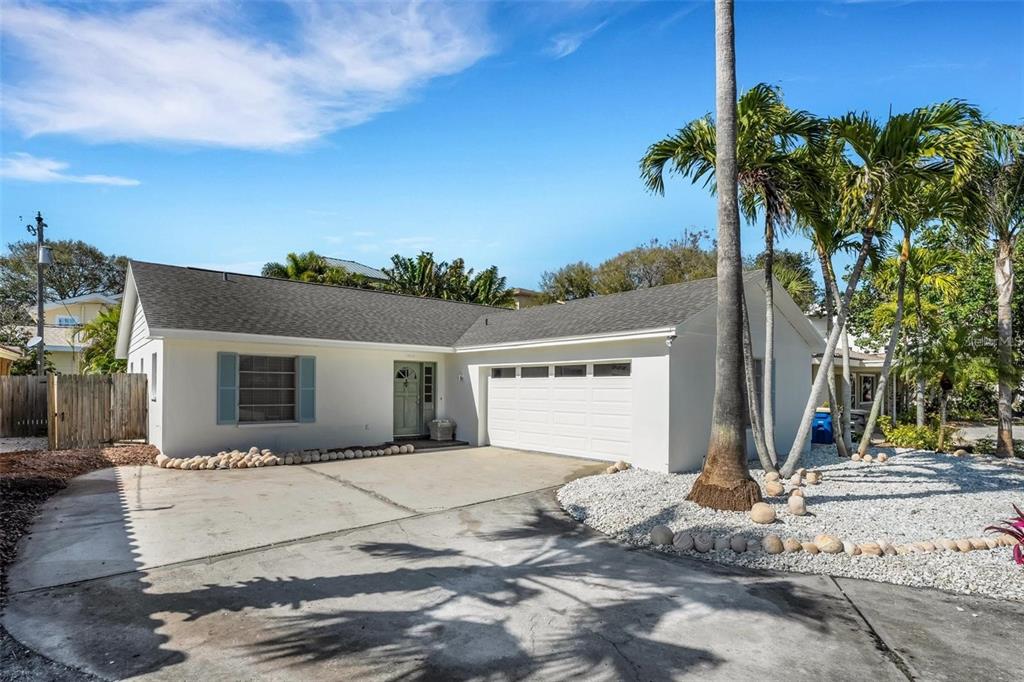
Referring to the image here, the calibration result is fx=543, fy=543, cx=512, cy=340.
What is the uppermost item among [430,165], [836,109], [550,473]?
[430,165]

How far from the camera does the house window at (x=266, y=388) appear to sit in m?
11.9

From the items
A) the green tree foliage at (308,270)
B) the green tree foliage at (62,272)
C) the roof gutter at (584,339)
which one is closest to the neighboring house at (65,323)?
the green tree foliage at (62,272)

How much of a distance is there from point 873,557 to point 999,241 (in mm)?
10870

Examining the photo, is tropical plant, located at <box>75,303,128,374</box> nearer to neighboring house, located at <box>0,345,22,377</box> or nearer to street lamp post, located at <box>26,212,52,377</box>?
street lamp post, located at <box>26,212,52,377</box>

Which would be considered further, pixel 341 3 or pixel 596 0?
pixel 596 0

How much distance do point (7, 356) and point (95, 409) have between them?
11.0 metres

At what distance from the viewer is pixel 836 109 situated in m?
8.02

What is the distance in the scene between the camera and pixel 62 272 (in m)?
41.4

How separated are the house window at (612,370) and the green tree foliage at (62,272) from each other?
125 feet

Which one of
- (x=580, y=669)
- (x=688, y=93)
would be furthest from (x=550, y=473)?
(x=688, y=93)

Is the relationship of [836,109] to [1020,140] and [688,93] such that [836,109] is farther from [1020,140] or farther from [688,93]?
[1020,140]

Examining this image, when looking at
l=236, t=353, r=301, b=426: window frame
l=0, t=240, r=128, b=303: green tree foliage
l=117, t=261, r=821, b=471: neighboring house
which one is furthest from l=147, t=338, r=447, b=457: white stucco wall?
l=0, t=240, r=128, b=303: green tree foliage

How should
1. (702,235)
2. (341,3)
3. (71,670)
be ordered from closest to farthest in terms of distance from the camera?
1. (71,670)
2. (341,3)
3. (702,235)

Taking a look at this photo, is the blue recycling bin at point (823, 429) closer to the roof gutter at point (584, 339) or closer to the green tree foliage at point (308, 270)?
the roof gutter at point (584, 339)
